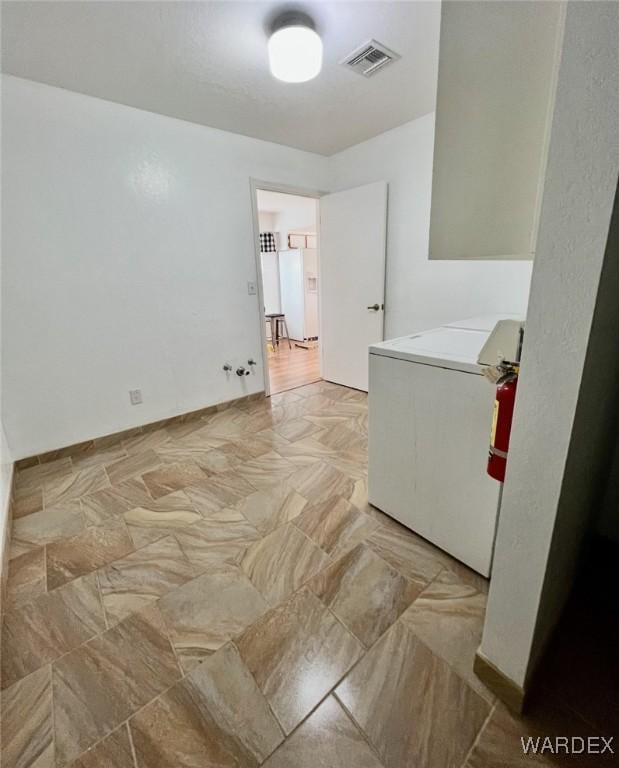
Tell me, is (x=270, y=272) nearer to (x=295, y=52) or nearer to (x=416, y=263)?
(x=416, y=263)

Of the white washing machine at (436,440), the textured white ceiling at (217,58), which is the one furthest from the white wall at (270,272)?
the white washing machine at (436,440)

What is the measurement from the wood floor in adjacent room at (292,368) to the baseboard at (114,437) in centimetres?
69

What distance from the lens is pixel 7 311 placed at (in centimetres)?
212

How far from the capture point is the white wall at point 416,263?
255cm

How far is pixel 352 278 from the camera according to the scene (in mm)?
3428

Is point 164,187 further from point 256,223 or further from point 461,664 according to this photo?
point 461,664

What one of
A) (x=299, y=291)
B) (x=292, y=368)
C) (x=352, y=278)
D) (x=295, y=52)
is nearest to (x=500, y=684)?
(x=295, y=52)

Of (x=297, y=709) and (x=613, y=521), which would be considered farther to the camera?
(x=613, y=521)

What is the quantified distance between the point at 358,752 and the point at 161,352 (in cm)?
266

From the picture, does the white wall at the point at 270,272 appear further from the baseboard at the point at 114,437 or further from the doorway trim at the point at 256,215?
the baseboard at the point at 114,437

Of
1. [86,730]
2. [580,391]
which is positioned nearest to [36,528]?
[86,730]

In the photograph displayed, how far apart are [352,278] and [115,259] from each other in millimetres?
2111

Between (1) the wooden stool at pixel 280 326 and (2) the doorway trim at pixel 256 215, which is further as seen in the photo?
(1) the wooden stool at pixel 280 326

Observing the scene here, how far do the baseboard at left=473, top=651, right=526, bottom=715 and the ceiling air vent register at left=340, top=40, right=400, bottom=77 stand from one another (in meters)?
2.75
